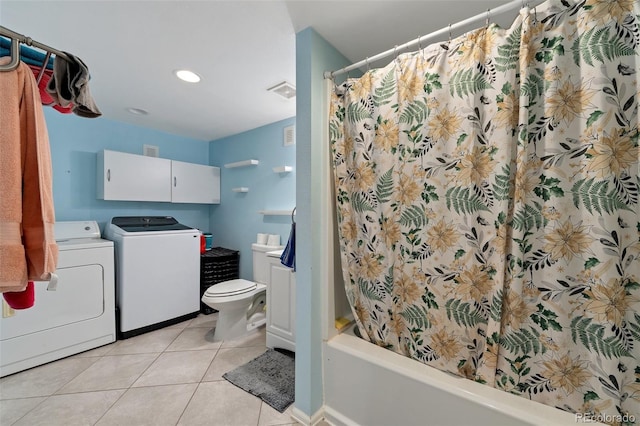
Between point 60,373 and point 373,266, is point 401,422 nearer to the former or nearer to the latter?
point 373,266

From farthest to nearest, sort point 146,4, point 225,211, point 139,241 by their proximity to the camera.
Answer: point 225,211 → point 139,241 → point 146,4

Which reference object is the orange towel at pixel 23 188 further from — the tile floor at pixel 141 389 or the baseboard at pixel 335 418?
the baseboard at pixel 335 418

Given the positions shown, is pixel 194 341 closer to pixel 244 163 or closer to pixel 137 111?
pixel 244 163

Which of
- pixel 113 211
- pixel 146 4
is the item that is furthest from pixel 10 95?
pixel 113 211

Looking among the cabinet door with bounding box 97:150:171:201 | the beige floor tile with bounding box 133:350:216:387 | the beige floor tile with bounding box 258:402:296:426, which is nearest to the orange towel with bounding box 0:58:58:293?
the beige floor tile with bounding box 258:402:296:426

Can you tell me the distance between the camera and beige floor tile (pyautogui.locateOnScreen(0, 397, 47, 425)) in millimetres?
1416

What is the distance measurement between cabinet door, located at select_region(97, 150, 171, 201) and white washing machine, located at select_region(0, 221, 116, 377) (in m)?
0.48

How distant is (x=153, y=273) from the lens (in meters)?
2.47

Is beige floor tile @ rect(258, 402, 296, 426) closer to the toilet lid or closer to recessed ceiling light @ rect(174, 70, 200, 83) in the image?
the toilet lid

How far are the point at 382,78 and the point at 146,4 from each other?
4.22 ft

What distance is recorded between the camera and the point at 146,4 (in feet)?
4.04

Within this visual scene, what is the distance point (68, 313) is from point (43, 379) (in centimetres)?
48

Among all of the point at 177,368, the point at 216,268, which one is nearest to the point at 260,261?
the point at 216,268

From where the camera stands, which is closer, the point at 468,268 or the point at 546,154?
the point at 546,154
